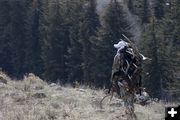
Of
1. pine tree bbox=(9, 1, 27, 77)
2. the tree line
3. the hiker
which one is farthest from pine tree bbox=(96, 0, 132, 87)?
the hiker

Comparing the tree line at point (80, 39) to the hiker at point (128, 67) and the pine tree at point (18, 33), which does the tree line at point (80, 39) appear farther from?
the hiker at point (128, 67)

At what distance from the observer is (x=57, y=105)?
11453 millimetres

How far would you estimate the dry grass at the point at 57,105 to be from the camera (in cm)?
1009

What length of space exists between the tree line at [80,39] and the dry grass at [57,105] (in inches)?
1050

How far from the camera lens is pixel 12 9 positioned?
69.2m

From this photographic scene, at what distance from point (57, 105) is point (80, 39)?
43.1m

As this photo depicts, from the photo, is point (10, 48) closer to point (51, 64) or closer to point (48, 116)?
point (51, 64)

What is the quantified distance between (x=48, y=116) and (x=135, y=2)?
61.1 metres

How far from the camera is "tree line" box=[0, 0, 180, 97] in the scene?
143 ft

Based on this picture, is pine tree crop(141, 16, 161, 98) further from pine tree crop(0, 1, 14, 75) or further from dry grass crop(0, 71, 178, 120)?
dry grass crop(0, 71, 178, 120)

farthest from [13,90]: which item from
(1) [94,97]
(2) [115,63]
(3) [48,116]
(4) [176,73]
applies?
(4) [176,73]

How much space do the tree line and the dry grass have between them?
87.5 feet

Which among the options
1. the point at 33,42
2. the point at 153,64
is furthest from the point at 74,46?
the point at 153,64

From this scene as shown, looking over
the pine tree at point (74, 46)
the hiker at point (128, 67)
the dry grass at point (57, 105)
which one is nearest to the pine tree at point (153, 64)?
the pine tree at point (74, 46)
